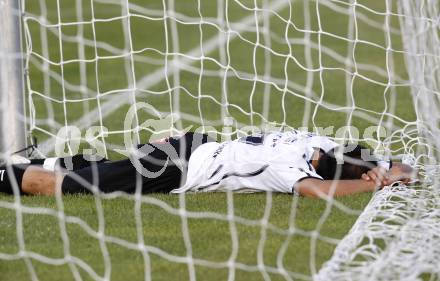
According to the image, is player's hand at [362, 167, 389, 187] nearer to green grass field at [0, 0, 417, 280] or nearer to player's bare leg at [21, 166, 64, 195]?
green grass field at [0, 0, 417, 280]

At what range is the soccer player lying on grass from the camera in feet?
18.8

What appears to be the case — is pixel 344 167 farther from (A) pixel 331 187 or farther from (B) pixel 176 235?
(B) pixel 176 235

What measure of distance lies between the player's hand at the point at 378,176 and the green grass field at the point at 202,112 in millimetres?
188

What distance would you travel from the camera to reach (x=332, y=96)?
931 centimetres

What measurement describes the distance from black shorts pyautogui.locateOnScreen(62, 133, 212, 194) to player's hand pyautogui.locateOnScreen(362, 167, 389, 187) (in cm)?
104

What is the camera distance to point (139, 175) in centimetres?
593

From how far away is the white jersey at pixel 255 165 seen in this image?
571cm

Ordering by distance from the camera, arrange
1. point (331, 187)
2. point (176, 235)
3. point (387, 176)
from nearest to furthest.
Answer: point (176, 235) < point (331, 187) < point (387, 176)

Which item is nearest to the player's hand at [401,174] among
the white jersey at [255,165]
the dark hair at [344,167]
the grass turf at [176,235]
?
the dark hair at [344,167]

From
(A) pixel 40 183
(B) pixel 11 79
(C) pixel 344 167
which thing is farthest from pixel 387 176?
(B) pixel 11 79

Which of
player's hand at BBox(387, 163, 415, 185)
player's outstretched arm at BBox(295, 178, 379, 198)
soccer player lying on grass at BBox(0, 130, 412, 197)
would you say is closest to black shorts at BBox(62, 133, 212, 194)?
soccer player lying on grass at BBox(0, 130, 412, 197)

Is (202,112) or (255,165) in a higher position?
(255,165)

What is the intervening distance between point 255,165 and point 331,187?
49 centimetres

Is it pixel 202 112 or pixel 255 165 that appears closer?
pixel 255 165
